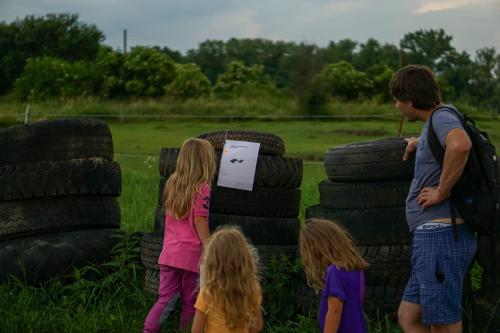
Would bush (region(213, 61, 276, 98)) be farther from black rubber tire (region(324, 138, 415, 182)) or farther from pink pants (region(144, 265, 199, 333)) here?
pink pants (region(144, 265, 199, 333))

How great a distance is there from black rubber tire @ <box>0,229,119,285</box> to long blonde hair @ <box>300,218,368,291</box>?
2.93 m

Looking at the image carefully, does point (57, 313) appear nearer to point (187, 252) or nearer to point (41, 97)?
point (187, 252)

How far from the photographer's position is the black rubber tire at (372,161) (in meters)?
6.20

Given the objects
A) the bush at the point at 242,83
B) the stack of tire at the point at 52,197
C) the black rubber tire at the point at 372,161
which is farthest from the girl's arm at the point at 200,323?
the bush at the point at 242,83

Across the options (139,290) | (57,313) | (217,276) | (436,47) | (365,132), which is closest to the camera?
(217,276)

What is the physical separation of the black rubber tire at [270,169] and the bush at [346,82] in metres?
28.5

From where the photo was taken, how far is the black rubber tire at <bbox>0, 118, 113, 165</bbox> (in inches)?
293

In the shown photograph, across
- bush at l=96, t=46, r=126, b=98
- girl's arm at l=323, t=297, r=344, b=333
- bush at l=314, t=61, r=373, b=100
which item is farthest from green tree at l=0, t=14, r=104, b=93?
girl's arm at l=323, t=297, r=344, b=333

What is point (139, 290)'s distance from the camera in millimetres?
7066

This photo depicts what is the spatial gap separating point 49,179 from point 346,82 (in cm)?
3020

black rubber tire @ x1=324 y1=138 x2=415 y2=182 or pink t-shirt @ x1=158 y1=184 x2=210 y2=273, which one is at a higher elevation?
black rubber tire @ x1=324 y1=138 x2=415 y2=182

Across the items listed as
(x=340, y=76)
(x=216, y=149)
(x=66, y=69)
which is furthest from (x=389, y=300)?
(x=66, y=69)

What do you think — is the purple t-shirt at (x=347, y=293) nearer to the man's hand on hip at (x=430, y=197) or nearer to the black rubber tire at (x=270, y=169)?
the man's hand on hip at (x=430, y=197)

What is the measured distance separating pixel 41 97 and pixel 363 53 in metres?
24.6
